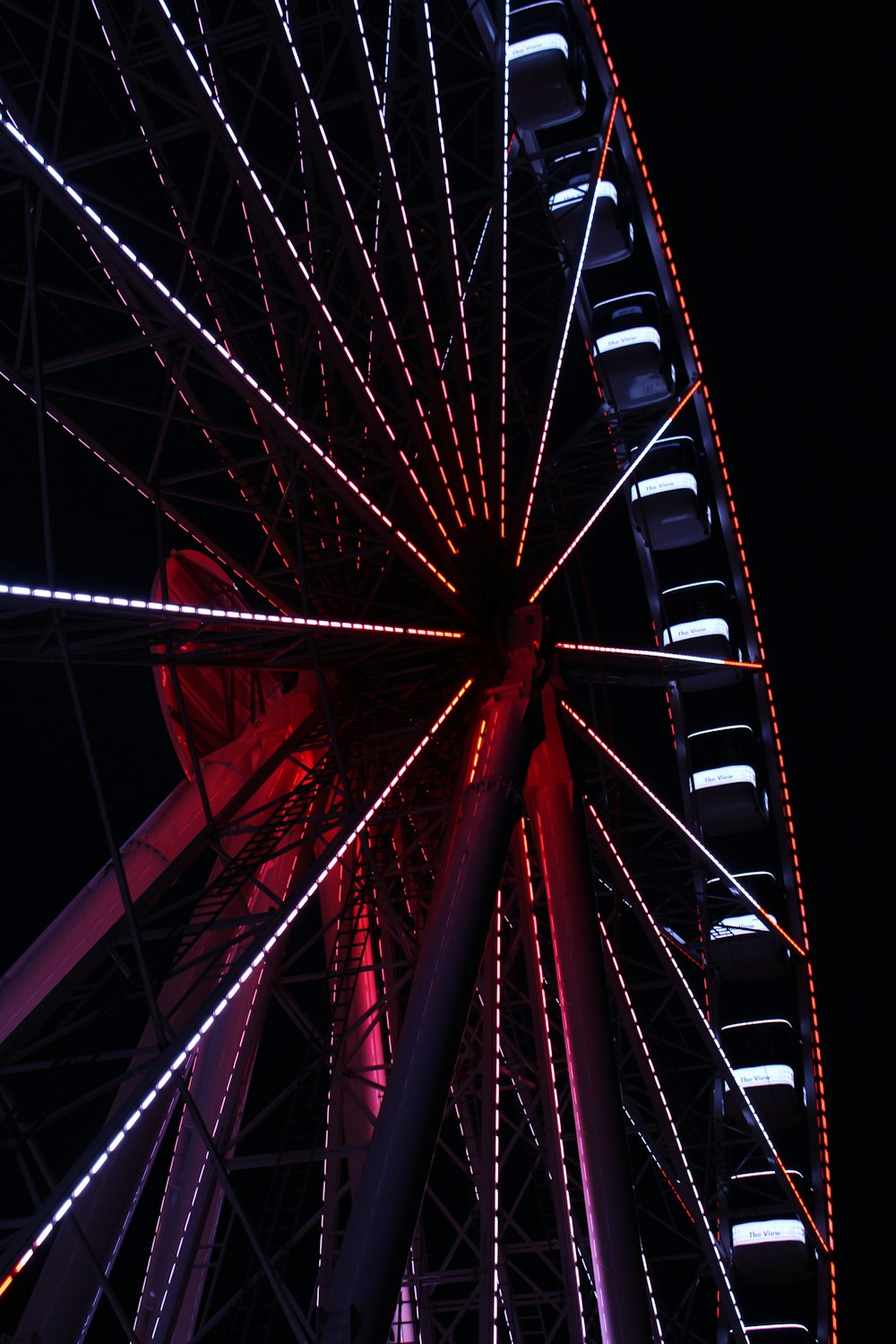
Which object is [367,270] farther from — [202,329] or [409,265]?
[202,329]

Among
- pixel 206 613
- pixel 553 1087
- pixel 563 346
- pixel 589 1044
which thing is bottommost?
pixel 553 1087

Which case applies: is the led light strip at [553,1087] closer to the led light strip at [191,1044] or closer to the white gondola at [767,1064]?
the led light strip at [191,1044]

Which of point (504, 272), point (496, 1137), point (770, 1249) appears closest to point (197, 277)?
point (504, 272)

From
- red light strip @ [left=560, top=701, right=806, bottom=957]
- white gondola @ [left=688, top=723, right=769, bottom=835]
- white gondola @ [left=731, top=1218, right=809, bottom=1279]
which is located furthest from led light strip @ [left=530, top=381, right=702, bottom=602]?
white gondola @ [left=731, top=1218, right=809, bottom=1279]

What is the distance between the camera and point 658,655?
13227mm

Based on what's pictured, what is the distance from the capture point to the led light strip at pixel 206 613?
707 cm

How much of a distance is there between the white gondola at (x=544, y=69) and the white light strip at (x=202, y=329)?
210 inches

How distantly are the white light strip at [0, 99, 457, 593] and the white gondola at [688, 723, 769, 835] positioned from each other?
642 cm

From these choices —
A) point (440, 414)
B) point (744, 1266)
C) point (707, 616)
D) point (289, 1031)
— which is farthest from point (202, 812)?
point (289, 1031)

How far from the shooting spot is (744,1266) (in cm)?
1466

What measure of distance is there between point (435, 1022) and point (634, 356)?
8948mm

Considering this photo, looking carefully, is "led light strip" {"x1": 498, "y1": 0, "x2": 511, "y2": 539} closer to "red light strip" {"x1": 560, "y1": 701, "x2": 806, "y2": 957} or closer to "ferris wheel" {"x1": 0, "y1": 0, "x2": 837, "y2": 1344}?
"ferris wheel" {"x1": 0, "y1": 0, "x2": 837, "y2": 1344}

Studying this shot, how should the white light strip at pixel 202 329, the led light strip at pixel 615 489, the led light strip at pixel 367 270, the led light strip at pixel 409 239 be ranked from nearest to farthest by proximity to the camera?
1. the white light strip at pixel 202 329
2. the led light strip at pixel 367 270
3. the led light strip at pixel 409 239
4. the led light strip at pixel 615 489

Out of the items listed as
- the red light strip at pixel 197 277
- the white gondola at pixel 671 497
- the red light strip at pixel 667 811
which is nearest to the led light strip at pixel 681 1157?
the red light strip at pixel 667 811
